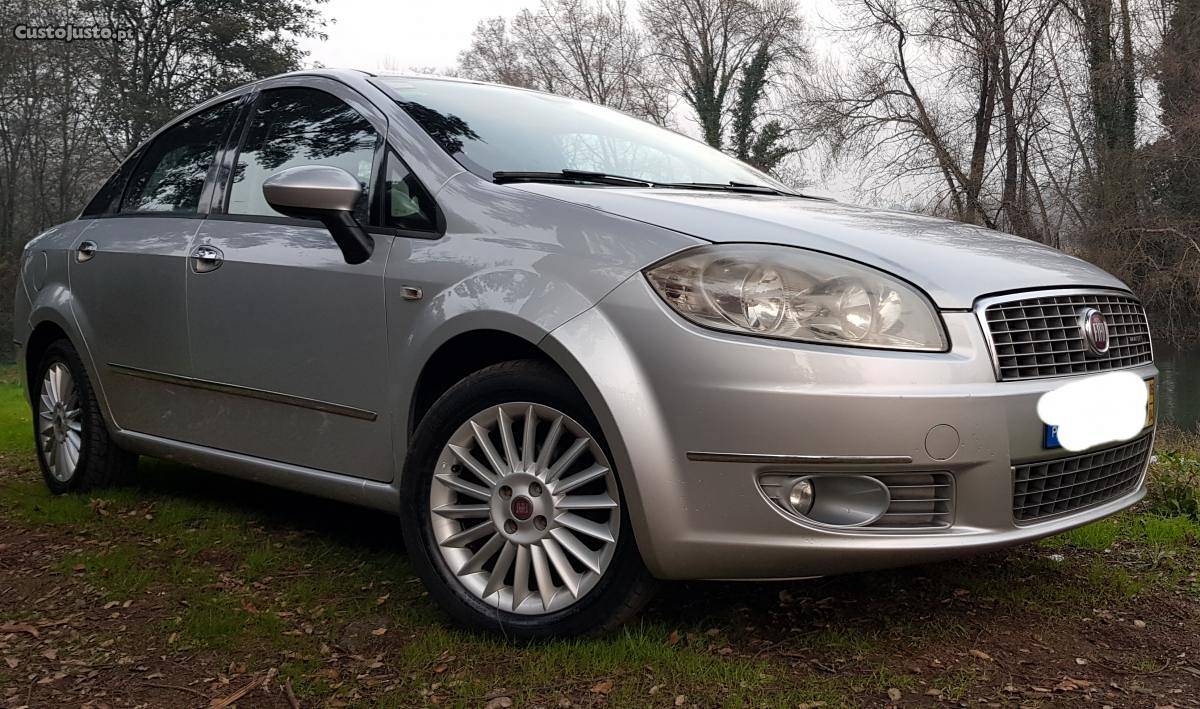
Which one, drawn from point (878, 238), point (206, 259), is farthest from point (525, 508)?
point (206, 259)

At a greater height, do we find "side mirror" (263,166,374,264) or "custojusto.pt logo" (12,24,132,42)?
"custojusto.pt logo" (12,24,132,42)

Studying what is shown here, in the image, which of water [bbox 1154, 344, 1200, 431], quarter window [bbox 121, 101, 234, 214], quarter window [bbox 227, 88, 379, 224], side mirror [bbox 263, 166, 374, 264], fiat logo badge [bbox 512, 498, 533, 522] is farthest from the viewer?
water [bbox 1154, 344, 1200, 431]

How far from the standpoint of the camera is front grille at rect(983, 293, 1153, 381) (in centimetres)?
246

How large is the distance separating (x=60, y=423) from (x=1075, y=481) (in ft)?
13.5

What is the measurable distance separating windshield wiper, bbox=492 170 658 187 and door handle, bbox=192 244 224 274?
118 cm

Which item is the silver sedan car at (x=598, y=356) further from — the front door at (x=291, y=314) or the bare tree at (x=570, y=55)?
the bare tree at (x=570, y=55)

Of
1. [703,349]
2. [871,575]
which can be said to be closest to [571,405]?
[703,349]

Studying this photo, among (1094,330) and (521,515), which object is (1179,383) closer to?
(1094,330)

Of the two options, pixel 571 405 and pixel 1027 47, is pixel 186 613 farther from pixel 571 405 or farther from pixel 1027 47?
pixel 1027 47

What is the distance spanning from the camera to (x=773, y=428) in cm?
233

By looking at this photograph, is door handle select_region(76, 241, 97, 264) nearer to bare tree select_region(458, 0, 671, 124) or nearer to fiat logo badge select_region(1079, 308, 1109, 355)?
fiat logo badge select_region(1079, 308, 1109, 355)

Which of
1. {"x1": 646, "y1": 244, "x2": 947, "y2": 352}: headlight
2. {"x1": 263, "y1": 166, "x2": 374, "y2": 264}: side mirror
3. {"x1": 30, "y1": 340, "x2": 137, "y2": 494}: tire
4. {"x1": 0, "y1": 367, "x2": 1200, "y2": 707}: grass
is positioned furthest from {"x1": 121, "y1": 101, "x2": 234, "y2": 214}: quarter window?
{"x1": 646, "y1": 244, "x2": 947, "y2": 352}: headlight

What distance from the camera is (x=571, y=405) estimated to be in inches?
101

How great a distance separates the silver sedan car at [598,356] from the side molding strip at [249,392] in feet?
0.04
